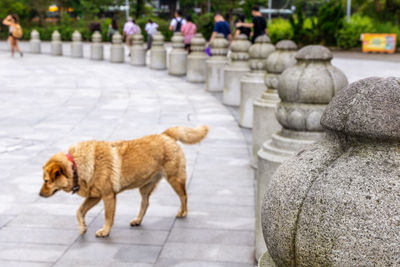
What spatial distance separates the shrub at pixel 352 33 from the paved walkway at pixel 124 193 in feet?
67.0

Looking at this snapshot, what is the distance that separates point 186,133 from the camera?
563 cm

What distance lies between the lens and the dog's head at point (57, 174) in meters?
4.85

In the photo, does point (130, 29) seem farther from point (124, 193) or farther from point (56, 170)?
point (56, 170)

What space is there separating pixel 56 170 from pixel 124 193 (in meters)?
1.89

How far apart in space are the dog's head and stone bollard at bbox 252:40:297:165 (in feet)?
9.68

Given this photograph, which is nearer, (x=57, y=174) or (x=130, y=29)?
(x=57, y=174)

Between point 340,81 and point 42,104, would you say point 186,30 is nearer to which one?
point 42,104

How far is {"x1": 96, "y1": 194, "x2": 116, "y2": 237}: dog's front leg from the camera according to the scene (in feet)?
16.7

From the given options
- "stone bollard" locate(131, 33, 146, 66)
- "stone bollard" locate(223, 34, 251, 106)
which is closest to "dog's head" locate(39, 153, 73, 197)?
"stone bollard" locate(223, 34, 251, 106)

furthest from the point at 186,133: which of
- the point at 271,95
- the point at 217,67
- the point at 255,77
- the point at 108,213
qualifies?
the point at 217,67

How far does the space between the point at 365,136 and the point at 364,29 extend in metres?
33.9

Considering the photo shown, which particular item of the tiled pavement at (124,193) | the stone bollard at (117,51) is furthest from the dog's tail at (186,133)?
the stone bollard at (117,51)

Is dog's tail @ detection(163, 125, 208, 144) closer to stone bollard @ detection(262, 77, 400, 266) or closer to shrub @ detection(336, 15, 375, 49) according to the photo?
stone bollard @ detection(262, 77, 400, 266)

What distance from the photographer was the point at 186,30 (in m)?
20.1
